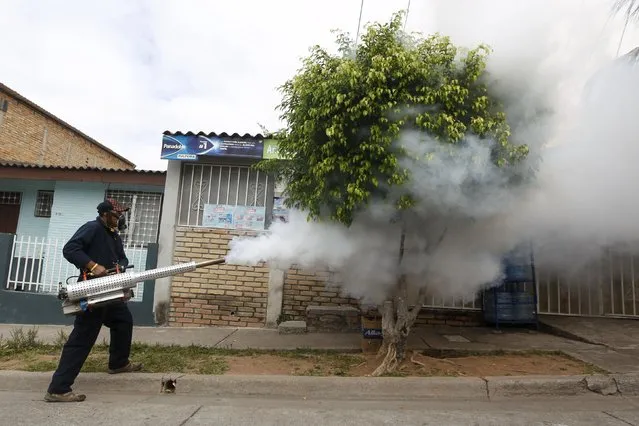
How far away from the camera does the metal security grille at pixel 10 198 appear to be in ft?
33.5

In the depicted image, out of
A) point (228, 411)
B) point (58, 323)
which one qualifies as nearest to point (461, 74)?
point (228, 411)

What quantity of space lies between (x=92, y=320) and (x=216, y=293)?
3.19 metres

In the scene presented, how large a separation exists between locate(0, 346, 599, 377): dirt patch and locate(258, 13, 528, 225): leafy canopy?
67.8 inches

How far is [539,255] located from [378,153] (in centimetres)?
423

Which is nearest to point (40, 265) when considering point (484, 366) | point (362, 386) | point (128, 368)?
point (128, 368)

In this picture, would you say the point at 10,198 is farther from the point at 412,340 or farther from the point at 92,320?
the point at 412,340

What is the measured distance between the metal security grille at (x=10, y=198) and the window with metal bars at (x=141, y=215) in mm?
2979

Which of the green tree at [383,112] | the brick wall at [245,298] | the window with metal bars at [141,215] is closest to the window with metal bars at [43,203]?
the window with metal bars at [141,215]

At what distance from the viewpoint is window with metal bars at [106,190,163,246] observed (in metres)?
8.65

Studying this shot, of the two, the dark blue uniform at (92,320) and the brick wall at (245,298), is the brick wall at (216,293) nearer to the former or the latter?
the brick wall at (245,298)

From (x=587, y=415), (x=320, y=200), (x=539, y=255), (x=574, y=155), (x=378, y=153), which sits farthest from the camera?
(x=539, y=255)

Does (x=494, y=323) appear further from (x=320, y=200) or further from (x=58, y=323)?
(x=58, y=323)

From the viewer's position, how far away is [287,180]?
5.55m

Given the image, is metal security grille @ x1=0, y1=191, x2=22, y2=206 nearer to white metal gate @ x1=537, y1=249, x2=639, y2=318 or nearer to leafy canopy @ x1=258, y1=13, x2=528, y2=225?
leafy canopy @ x1=258, y1=13, x2=528, y2=225
